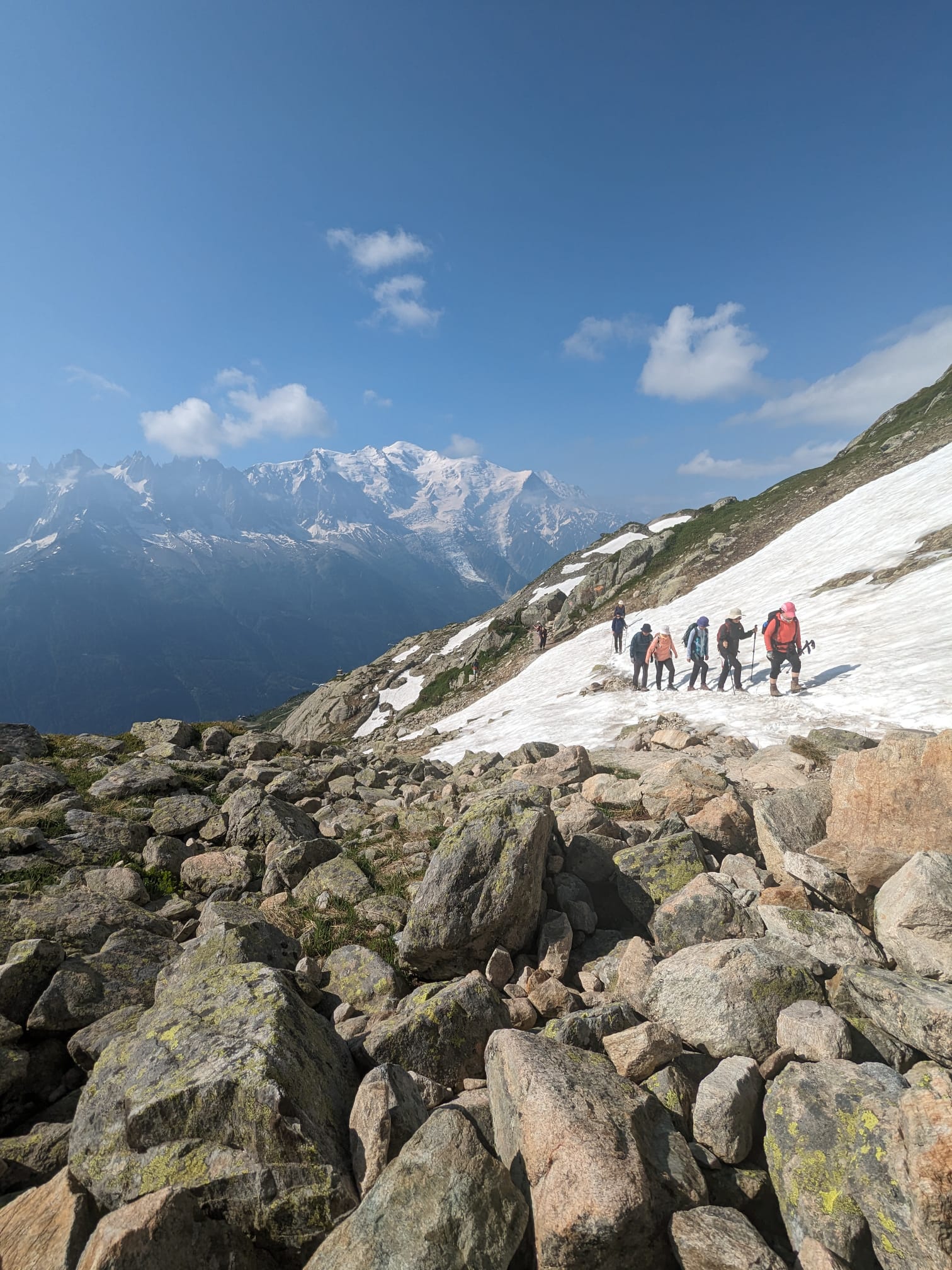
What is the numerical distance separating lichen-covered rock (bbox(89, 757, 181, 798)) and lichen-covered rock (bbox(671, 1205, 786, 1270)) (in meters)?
16.0

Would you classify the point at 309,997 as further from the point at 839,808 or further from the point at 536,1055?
the point at 839,808

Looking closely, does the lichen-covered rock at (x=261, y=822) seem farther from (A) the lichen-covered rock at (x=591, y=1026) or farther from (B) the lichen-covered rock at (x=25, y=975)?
(A) the lichen-covered rock at (x=591, y=1026)

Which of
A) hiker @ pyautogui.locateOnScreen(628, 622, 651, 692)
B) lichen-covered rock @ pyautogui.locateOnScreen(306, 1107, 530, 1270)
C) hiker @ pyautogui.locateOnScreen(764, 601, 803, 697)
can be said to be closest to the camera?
lichen-covered rock @ pyautogui.locateOnScreen(306, 1107, 530, 1270)

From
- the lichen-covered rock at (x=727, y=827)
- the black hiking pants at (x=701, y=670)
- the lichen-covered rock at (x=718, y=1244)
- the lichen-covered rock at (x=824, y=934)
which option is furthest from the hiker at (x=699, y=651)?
Answer: the lichen-covered rock at (x=718, y=1244)

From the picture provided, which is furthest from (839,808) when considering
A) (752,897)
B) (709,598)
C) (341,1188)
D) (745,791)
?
(709,598)

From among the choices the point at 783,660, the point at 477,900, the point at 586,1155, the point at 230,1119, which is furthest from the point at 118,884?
the point at 783,660

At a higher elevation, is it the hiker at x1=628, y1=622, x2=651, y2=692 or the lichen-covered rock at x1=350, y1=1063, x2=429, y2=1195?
the lichen-covered rock at x1=350, y1=1063, x2=429, y2=1195

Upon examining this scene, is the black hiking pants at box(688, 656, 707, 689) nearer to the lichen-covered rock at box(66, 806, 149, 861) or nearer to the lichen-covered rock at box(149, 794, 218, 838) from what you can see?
the lichen-covered rock at box(149, 794, 218, 838)

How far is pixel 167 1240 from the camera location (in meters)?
3.55

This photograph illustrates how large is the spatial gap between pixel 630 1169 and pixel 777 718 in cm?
1819

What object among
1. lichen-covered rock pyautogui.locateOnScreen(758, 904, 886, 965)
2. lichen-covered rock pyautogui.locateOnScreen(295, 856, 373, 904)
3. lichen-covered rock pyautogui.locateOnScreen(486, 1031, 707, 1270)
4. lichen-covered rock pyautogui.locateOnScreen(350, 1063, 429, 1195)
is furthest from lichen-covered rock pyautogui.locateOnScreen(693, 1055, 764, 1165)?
lichen-covered rock pyautogui.locateOnScreen(295, 856, 373, 904)

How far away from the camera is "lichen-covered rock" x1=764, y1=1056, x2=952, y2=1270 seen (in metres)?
3.45

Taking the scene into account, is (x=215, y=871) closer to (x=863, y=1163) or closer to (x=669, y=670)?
(x=863, y=1163)

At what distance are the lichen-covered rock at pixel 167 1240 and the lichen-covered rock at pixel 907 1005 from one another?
5386mm
